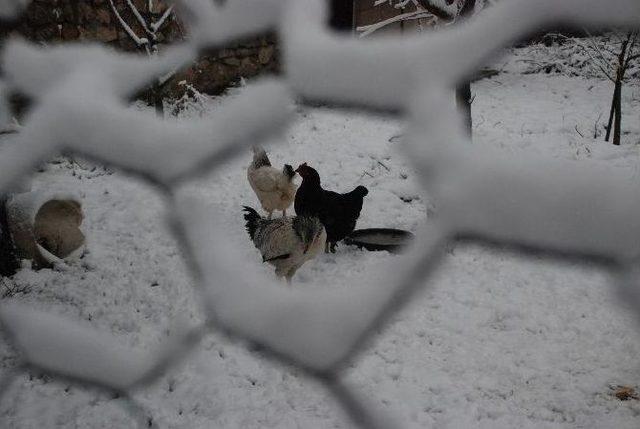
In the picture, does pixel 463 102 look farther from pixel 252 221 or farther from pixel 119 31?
pixel 119 31

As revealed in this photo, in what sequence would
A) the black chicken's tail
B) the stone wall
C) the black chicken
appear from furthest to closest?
the stone wall < the black chicken < the black chicken's tail

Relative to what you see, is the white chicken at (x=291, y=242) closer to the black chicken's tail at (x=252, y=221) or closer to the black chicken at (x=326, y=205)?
the black chicken's tail at (x=252, y=221)

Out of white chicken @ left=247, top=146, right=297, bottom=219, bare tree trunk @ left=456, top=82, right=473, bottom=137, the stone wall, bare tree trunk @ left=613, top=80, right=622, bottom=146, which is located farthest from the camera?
bare tree trunk @ left=613, top=80, right=622, bottom=146

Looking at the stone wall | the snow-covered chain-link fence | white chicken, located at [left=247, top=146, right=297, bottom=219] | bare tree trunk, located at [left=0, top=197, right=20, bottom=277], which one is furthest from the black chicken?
the snow-covered chain-link fence

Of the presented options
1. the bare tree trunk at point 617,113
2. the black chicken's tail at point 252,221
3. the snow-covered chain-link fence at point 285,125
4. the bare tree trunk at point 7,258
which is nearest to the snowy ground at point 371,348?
the bare tree trunk at point 7,258

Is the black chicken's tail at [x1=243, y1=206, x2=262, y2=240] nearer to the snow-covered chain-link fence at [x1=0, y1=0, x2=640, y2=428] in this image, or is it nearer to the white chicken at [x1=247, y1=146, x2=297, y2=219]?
the white chicken at [x1=247, y1=146, x2=297, y2=219]

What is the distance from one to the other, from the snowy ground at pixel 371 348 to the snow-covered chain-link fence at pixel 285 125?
61cm

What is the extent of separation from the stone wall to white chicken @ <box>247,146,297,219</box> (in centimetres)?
47

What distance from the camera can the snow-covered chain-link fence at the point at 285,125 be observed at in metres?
0.20

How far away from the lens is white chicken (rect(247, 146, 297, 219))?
249cm

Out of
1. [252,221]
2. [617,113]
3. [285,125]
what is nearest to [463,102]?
[285,125]

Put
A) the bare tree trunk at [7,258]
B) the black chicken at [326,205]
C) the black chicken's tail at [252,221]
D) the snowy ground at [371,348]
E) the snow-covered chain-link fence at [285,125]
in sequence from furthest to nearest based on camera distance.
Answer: the black chicken at [326,205] < the black chicken's tail at [252,221] < the bare tree trunk at [7,258] < the snowy ground at [371,348] < the snow-covered chain-link fence at [285,125]

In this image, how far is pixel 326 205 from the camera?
93.7 inches

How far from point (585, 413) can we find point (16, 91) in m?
1.78
